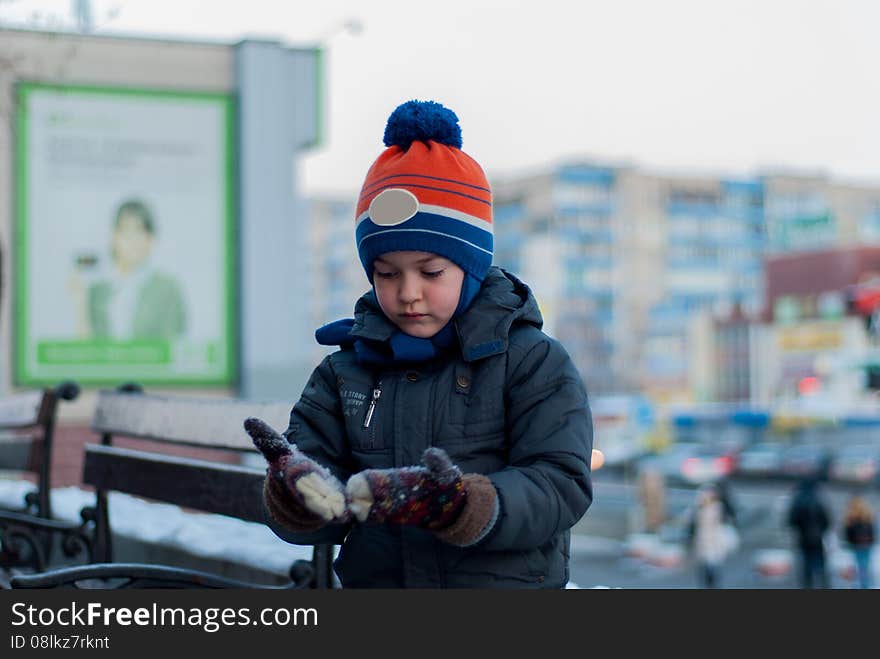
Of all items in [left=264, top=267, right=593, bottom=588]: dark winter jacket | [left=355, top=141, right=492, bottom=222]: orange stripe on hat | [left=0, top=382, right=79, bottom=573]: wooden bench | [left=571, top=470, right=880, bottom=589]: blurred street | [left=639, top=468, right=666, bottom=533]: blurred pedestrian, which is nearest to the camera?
[left=264, top=267, right=593, bottom=588]: dark winter jacket

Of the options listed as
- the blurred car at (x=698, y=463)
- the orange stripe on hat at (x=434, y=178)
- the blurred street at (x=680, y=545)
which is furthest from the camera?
the blurred car at (x=698, y=463)

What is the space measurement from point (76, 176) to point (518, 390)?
11.6 meters

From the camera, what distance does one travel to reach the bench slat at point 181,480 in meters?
3.56

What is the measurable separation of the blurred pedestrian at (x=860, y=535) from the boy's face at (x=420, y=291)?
19.7 metres

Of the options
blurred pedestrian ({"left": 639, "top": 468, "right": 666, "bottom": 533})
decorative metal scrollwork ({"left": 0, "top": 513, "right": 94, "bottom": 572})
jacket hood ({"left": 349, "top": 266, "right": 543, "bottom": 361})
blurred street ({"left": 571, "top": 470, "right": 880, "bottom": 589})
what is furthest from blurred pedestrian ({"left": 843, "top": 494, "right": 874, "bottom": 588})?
blurred pedestrian ({"left": 639, "top": 468, "right": 666, "bottom": 533})

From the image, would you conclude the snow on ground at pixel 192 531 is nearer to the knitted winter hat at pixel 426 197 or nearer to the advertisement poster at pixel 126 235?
the knitted winter hat at pixel 426 197

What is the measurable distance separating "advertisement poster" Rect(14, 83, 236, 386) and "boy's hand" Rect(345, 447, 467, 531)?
11.3 m

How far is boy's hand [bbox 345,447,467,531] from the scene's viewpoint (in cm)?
193

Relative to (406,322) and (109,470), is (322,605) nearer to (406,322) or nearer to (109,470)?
(406,322)

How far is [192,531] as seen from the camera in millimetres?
5168

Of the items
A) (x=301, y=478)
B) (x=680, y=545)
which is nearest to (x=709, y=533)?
(x=680, y=545)

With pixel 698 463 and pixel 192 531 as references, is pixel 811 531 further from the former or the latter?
pixel 698 463

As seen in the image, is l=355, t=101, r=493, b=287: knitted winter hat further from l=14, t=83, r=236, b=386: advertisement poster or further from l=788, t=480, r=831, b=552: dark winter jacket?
l=788, t=480, r=831, b=552: dark winter jacket

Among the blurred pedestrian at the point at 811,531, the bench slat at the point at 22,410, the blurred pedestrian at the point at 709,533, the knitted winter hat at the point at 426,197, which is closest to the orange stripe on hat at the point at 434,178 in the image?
the knitted winter hat at the point at 426,197
